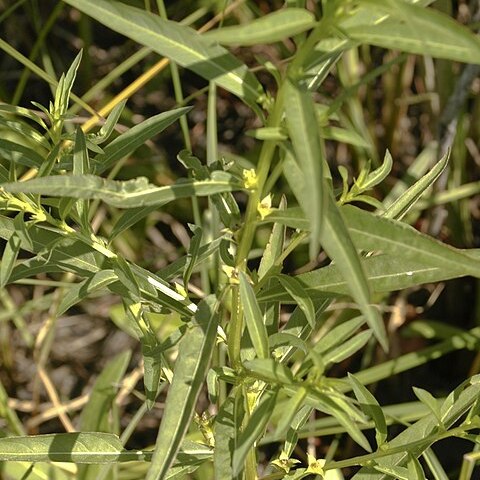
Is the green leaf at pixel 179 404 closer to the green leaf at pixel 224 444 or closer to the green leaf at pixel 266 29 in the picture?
the green leaf at pixel 224 444

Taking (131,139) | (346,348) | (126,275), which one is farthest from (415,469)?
(131,139)

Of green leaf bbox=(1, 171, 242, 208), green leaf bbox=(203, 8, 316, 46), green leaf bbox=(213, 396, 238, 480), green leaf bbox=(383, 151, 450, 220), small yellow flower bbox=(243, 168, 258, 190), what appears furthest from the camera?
green leaf bbox=(383, 151, 450, 220)

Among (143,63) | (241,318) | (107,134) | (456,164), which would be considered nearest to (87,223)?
(107,134)

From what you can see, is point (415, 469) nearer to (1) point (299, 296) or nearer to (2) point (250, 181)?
(1) point (299, 296)

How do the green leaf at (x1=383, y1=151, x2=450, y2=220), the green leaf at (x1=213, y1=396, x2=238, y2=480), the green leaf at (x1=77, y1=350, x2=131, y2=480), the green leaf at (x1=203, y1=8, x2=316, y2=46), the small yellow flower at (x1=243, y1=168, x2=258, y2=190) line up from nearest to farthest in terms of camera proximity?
the green leaf at (x1=203, y1=8, x2=316, y2=46) < the small yellow flower at (x1=243, y1=168, x2=258, y2=190) < the green leaf at (x1=213, y1=396, x2=238, y2=480) < the green leaf at (x1=383, y1=151, x2=450, y2=220) < the green leaf at (x1=77, y1=350, x2=131, y2=480)

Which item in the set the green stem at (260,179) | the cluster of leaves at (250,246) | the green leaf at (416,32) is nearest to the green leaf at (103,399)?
the cluster of leaves at (250,246)

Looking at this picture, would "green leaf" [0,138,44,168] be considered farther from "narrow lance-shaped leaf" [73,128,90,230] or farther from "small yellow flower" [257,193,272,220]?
"small yellow flower" [257,193,272,220]

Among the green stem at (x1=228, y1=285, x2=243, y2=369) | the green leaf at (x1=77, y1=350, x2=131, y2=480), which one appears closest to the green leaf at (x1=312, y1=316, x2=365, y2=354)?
the green stem at (x1=228, y1=285, x2=243, y2=369)

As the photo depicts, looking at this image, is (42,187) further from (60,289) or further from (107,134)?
(60,289)
